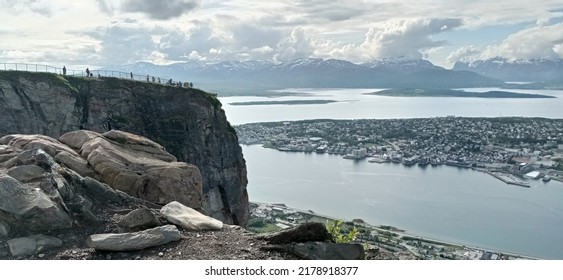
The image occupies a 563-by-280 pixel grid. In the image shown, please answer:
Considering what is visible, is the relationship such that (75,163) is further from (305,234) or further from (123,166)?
(305,234)

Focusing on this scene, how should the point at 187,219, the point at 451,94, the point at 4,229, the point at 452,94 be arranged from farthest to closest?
the point at 451,94 → the point at 452,94 → the point at 187,219 → the point at 4,229

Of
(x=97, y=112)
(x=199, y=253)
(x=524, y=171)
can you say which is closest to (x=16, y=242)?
(x=199, y=253)

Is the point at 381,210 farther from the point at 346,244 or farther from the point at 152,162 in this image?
the point at 346,244

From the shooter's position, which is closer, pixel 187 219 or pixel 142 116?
pixel 187 219

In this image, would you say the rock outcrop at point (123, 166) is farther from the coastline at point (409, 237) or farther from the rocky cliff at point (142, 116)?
the coastline at point (409, 237)

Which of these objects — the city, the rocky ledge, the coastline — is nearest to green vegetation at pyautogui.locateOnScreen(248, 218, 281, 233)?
the coastline

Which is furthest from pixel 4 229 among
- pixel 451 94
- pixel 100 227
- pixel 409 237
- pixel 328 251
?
pixel 451 94
